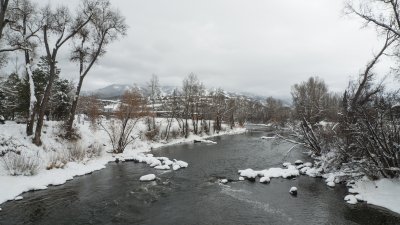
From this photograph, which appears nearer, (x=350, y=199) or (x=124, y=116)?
(x=350, y=199)

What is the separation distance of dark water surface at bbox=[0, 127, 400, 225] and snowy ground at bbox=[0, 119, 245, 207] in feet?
2.71

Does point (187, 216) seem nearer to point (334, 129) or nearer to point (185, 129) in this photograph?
point (334, 129)

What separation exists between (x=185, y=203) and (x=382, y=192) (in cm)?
1028

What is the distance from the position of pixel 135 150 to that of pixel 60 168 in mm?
12594

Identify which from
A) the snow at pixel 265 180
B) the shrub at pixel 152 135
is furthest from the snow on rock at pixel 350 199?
the shrub at pixel 152 135

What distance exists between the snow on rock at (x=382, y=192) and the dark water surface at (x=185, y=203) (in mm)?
615

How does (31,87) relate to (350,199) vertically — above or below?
above

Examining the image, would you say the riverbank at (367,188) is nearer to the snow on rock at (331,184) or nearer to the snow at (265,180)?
the snow on rock at (331,184)

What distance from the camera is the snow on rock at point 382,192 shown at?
14.2 meters

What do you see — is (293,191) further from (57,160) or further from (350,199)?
(57,160)

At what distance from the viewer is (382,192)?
1516cm

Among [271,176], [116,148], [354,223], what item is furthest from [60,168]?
[354,223]

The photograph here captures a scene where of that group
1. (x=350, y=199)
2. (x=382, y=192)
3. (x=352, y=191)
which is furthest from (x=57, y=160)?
(x=382, y=192)

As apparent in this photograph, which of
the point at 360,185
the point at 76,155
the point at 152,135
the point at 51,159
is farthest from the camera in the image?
the point at 152,135
